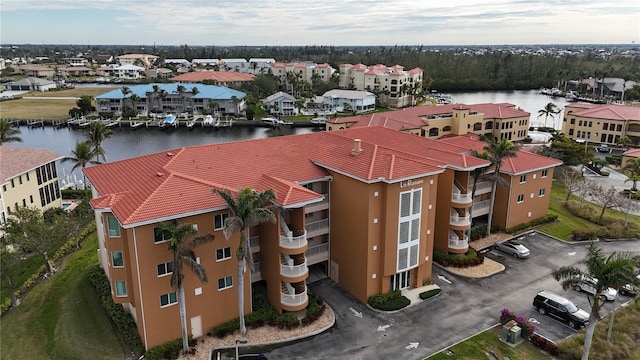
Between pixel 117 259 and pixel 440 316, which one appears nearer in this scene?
pixel 117 259

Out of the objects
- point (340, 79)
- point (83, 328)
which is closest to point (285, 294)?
point (83, 328)

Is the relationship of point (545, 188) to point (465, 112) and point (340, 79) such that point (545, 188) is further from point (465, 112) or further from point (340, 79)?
point (340, 79)

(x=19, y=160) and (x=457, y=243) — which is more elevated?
(x=19, y=160)

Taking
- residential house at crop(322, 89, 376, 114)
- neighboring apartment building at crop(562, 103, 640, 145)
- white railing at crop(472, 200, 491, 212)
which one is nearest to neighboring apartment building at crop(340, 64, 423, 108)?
residential house at crop(322, 89, 376, 114)

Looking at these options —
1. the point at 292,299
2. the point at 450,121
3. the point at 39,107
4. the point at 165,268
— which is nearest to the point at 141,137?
the point at 39,107

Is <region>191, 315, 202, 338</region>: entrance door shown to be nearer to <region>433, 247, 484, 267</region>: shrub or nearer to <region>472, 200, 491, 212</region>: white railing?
<region>433, 247, 484, 267</region>: shrub

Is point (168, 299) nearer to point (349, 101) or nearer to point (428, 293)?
point (428, 293)
